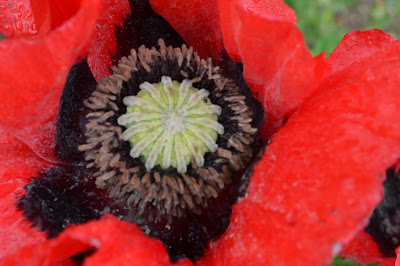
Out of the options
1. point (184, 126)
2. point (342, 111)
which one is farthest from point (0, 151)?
point (342, 111)

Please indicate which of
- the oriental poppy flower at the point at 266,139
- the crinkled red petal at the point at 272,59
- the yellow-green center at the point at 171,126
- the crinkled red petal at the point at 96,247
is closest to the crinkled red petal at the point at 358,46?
the oriental poppy flower at the point at 266,139

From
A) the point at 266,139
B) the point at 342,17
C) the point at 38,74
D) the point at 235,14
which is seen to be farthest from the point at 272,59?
the point at 342,17

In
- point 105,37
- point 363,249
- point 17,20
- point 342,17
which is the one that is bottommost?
point 342,17

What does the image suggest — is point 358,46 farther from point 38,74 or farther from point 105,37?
point 38,74

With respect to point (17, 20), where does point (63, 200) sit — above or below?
below

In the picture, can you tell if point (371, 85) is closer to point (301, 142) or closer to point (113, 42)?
point (301, 142)

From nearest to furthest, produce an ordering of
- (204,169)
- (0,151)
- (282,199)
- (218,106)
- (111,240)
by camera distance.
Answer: (111,240) < (282,199) < (204,169) < (218,106) < (0,151)

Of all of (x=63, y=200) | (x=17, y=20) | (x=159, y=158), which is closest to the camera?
(x=159, y=158)
